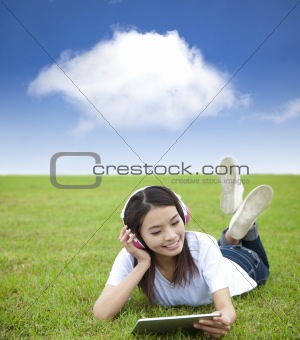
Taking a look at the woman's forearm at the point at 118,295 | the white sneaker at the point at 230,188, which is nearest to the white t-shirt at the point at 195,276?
the woman's forearm at the point at 118,295

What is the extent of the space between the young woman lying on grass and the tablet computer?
6 cm

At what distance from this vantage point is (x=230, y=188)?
16.3 ft

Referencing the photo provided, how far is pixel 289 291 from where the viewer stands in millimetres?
3656

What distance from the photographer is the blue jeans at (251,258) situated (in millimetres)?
3803

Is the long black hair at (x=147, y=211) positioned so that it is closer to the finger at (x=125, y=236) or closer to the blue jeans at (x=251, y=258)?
the finger at (x=125, y=236)

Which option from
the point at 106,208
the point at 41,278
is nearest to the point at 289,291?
the point at 41,278

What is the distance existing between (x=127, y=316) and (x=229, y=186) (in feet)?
8.14

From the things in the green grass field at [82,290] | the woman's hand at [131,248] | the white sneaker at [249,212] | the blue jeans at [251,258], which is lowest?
the green grass field at [82,290]

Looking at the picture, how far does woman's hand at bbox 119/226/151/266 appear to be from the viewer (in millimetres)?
2805

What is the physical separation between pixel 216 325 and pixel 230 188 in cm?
269

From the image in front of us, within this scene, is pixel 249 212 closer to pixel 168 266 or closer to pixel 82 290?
pixel 168 266

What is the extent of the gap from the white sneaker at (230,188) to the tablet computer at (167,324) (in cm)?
247

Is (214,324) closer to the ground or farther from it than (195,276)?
closer to the ground

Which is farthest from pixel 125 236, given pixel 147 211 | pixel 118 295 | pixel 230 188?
pixel 230 188
